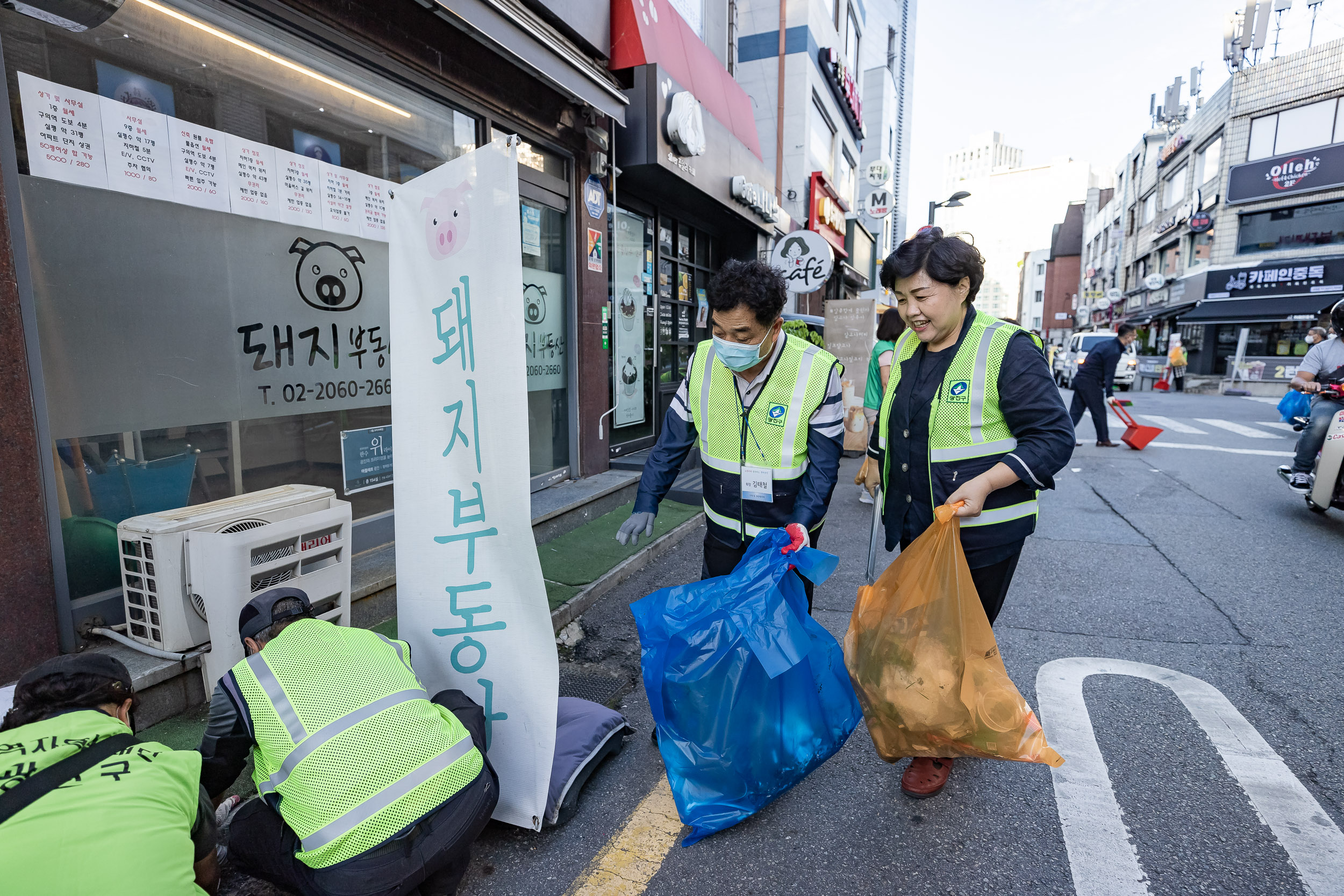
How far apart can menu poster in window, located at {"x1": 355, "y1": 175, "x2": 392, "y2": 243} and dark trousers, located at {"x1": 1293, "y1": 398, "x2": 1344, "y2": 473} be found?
288 inches

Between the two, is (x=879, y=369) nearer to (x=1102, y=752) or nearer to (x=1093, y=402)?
(x=1102, y=752)

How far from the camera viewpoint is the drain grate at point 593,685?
308cm

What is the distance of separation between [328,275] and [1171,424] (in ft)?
46.7

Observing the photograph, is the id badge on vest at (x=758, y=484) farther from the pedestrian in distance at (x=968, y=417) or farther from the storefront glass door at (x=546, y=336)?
the storefront glass door at (x=546, y=336)

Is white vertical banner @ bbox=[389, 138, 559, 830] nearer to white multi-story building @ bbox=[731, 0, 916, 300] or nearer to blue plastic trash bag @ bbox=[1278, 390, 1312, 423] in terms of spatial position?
blue plastic trash bag @ bbox=[1278, 390, 1312, 423]

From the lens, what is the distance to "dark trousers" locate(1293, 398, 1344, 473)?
552cm

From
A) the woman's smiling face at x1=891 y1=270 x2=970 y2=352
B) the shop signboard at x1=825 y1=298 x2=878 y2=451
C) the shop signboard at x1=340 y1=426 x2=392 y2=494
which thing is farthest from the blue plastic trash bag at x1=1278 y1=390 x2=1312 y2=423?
the shop signboard at x1=340 y1=426 x2=392 y2=494

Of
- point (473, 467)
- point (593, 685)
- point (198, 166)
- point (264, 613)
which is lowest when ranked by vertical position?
point (593, 685)

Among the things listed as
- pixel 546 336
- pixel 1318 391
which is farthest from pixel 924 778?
pixel 1318 391

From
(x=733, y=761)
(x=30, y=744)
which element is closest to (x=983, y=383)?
(x=733, y=761)

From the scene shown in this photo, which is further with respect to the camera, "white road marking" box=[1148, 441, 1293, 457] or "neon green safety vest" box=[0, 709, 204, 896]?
"white road marking" box=[1148, 441, 1293, 457]

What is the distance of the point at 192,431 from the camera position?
3268 millimetres

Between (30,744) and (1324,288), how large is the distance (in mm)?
32746

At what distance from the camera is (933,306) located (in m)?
2.14
